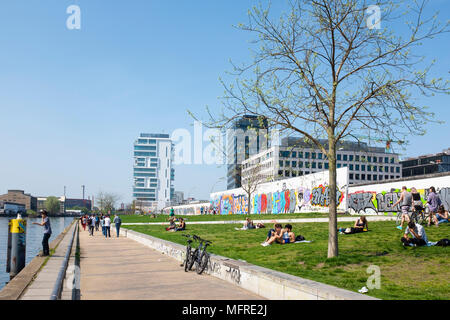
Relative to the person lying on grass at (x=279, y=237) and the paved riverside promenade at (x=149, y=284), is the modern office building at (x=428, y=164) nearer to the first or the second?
the person lying on grass at (x=279, y=237)

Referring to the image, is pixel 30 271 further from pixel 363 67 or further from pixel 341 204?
pixel 341 204

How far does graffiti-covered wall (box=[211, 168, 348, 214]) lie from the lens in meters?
34.4

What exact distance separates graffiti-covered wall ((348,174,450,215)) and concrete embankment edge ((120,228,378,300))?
1707cm

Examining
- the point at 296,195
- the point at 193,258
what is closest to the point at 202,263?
the point at 193,258

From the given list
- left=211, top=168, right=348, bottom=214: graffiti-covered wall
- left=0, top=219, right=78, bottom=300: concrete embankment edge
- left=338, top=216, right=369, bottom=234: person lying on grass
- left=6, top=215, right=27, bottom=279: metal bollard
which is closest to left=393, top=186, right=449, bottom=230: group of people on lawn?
left=338, top=216, right=369, bottom=234: person lying on grass

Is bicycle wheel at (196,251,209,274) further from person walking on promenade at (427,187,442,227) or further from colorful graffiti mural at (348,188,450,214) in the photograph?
colorful graffiti mural at (348,188,450,214)

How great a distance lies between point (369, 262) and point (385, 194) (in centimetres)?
1960

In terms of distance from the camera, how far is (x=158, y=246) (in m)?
19.2

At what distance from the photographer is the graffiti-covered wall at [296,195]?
1355 inches

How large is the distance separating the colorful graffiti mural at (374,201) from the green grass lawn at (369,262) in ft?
39.7

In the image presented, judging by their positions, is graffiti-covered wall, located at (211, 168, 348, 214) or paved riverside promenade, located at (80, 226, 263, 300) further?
graffiti-covered wall, located at (211, 168, 348, 214)

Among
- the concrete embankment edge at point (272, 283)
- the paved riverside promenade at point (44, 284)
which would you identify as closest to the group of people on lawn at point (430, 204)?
the concrete embankment edge at point (272, 283)

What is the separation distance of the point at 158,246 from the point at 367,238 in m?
9.18
